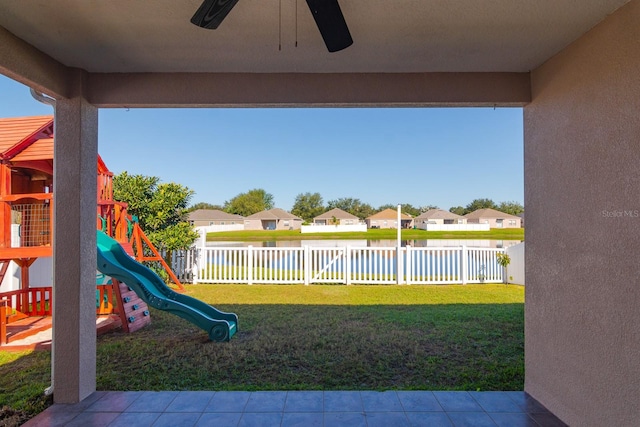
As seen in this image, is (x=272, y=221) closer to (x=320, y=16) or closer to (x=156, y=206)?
(x=156, y=206)

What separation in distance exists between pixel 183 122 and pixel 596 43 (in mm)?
19491

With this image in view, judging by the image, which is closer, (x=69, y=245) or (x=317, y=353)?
(x=69, y=245)

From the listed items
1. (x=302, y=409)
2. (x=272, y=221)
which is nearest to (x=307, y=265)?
(x=302, y=409)

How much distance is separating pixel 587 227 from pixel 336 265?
664 cm

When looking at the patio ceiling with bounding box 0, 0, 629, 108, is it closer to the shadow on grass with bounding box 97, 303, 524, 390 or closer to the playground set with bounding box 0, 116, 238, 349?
the playground set with bounding box 0, 116, 238, 349

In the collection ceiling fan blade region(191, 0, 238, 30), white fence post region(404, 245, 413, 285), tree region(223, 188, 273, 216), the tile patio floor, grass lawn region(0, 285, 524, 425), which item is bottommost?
grass lawn region(0, 285, 524, 425)

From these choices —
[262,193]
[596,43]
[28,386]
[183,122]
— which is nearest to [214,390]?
[28,386]

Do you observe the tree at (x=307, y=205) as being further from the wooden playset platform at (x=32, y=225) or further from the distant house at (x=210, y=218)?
the wooden playset platform at (x=32, y=225)

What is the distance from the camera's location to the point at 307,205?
125 feet

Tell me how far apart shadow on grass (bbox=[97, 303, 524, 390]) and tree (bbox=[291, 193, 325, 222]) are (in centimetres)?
3158

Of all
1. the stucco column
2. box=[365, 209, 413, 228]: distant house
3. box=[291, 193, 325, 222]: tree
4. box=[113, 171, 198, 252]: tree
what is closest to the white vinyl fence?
box=[113, 171, 198, 252]: tree

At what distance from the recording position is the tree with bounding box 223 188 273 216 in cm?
4176

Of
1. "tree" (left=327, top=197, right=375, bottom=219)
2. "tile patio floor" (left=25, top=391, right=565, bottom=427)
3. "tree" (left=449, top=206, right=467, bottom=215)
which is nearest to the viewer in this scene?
"tile patio floor" (left=25, top=391, right=565, bottom=427)

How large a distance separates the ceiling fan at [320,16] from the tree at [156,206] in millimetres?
7273
